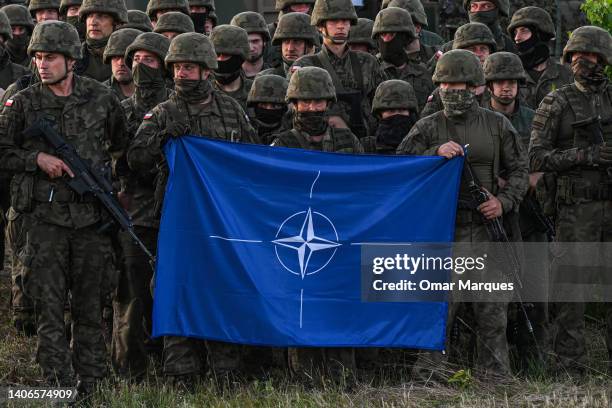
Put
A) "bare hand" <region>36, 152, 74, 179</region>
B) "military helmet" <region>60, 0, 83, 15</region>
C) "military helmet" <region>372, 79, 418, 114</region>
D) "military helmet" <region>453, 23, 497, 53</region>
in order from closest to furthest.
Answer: "bare hand" <region>36, 152, 74, 179</region> < "military helmet" <region>372, 79, 418, 114</region> < "military helmet" <region>453, 23, 497, 53</region> < "military helmet" <region>60, 0, 83, 15</region>

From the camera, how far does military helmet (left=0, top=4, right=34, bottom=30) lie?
Answer: 15.7 m

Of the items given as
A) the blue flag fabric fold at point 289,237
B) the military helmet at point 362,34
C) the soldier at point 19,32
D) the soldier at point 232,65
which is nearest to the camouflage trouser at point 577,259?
the blue flag fabric fold at point 289,237

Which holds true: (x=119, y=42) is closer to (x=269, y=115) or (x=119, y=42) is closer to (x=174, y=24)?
(x=174, y=24)

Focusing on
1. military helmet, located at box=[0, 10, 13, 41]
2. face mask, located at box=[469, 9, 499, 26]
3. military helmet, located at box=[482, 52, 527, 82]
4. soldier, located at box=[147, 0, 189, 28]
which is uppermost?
soldier, located at box=[147, 0, 189, 28]

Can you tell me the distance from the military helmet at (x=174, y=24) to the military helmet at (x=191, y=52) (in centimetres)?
248

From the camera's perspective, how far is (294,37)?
14531 millimetres

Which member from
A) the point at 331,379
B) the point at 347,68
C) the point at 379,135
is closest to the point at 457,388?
the point at 331,379

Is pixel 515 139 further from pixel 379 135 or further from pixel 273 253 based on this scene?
pixel 273 253

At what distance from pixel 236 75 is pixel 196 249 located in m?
2.70

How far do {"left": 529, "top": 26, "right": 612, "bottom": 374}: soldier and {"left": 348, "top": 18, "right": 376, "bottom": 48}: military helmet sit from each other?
3115 mm

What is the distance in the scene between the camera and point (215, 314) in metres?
11.2

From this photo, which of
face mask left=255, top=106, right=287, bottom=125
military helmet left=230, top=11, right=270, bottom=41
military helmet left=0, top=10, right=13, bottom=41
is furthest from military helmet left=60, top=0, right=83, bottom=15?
face mask left=255, top=106, right=287, bottom=125

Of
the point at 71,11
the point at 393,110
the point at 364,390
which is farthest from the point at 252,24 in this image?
the point at 364,390

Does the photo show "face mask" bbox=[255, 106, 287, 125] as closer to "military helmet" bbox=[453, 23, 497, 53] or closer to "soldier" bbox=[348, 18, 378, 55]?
"military helmet" bbox=[453, 23, 497, 53]
